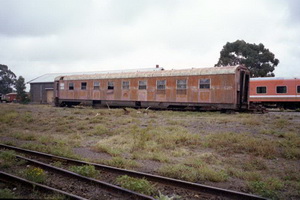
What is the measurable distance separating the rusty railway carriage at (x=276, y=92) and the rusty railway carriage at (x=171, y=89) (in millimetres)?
8015

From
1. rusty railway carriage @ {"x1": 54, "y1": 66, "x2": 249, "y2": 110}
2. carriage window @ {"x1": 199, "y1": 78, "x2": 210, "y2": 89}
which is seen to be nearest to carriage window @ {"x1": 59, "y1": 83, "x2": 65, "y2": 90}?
rusty railway carriage @ {"x1": 54, "y1": 66, "x2": 249, "y2": 110}

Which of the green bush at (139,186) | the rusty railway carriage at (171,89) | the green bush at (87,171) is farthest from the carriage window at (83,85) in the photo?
the green bush at (139,186)

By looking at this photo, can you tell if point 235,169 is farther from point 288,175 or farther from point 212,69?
point 212,69

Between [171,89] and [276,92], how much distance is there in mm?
12088

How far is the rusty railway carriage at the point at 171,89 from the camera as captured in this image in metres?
16.5

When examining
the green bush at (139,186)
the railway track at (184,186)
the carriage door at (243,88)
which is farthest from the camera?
the carriage door at (243,88)

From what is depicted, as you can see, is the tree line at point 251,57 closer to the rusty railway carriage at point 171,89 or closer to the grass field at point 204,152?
the rusty railway carriage at point 171,89

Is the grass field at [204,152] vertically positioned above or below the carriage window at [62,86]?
below

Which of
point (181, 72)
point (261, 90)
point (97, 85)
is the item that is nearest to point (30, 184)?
point (181, 72)

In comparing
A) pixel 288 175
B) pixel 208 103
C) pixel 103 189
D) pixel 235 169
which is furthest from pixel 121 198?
pixel 208 103

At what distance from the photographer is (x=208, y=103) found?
17125 mm

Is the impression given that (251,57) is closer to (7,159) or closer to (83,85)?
(83,85)

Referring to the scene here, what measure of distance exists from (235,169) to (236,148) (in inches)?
82.7

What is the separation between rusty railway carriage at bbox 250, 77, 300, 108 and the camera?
74.7 ft
